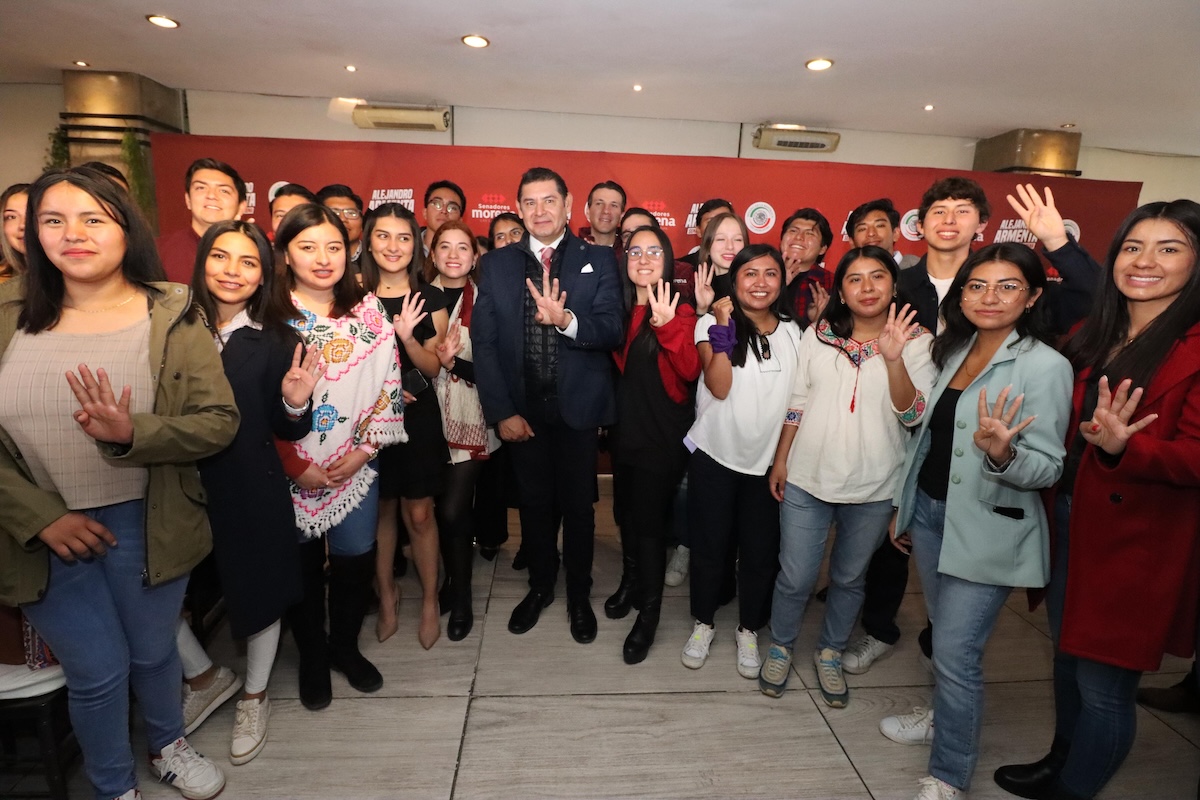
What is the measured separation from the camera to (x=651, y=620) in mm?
2533

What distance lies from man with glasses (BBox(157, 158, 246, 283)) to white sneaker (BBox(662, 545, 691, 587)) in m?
2.58

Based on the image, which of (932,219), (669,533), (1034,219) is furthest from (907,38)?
(669,533)

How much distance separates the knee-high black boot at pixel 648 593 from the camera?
8.16ft

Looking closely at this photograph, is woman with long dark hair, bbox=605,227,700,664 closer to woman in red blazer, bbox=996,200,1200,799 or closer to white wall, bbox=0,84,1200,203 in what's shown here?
woman in red blazer, bbox=996,200,1200,799

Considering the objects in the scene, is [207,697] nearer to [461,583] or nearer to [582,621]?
[461,583]

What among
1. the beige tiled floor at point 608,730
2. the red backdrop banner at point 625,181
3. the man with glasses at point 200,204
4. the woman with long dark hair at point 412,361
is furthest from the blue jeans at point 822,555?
the red backdrop banner at point 625,181

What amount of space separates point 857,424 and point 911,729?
109 cm

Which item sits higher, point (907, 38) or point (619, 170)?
point (907, 38)

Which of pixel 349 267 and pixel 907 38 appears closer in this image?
pixel 349 267

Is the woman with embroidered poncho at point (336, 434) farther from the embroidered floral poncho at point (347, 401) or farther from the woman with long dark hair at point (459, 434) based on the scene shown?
the woman with long dark hair at point (459, 434)

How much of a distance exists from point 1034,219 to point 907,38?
257cm

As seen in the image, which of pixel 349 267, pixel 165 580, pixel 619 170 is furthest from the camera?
pixel 619 170

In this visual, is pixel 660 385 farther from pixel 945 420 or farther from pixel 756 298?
pixel 945 420

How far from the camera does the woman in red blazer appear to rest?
1.44 m
